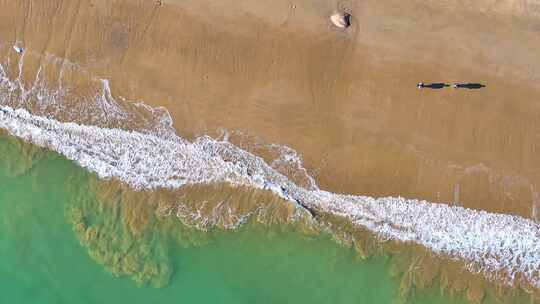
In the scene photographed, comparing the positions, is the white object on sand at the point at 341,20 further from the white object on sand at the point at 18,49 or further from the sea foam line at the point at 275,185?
the white object on sand at the point at 18,49

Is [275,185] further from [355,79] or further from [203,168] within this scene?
[355,79]

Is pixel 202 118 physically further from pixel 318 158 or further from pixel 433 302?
pixel 433 302

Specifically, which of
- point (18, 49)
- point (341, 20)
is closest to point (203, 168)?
point (341, 20)

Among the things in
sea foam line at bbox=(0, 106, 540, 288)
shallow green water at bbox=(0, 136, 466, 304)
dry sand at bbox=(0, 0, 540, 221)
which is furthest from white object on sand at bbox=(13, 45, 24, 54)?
shallow green water at bbox=(0, 136, 466, 304)

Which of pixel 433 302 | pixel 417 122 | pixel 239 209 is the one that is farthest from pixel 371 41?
pixel 433 302

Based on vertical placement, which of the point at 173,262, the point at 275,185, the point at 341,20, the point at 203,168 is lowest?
the point at 173,262
